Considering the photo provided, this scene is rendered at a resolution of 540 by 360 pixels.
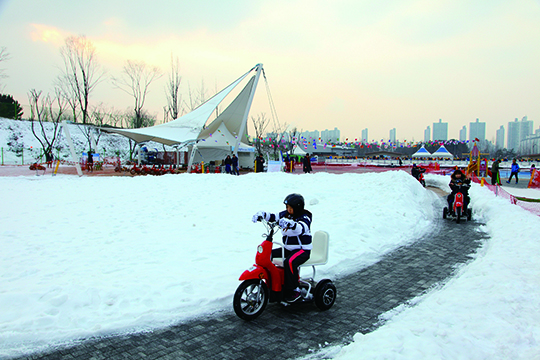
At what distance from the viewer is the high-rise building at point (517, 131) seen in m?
143

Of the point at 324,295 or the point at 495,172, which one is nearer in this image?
the point at 324,295

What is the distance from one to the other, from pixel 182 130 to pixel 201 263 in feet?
72.8

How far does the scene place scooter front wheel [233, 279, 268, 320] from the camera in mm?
3885

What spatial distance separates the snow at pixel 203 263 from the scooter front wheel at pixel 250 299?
24.7 inches

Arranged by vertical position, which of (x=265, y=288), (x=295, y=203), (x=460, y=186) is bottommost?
(x=265, y=288)

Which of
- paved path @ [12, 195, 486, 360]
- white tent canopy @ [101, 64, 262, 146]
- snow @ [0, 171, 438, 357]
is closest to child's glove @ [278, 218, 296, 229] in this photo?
paved path @ [12, 195, 486, 360]

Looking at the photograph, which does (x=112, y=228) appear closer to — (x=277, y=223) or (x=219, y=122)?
(x=277, y=223)

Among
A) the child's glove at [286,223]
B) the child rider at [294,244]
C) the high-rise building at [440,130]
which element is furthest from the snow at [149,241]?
the high-rise building at [440,130]

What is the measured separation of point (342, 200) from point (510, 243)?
17.9 ft

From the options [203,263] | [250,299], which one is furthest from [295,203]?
[203,263]

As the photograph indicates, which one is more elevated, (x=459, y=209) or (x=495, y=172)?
(x=495, y=172)

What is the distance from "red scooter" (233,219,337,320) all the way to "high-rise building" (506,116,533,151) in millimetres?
173703

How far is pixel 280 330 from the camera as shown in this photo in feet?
12.6

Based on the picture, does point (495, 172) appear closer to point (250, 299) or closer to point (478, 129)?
point (250, 299)
